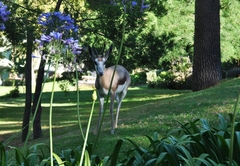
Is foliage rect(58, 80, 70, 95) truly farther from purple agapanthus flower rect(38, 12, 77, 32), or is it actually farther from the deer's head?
purple agapanthus flower rect(38, 12, 77, 32)

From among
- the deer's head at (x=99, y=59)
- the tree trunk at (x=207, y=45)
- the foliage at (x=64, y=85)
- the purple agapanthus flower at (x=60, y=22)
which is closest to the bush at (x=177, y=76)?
the tree trunk at (x=207, y=45)

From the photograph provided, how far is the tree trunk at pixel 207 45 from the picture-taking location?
15297mm

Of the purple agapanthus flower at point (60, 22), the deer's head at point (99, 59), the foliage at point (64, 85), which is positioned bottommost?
the foliage at point (64, 85)

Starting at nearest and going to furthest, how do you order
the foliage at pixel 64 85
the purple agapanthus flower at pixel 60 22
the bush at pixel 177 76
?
the purple agapanthus flower at pixel 60 22
the foliage at pixel 64 85
the bush at pixel 177 76

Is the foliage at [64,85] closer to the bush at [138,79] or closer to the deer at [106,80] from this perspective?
the deer at [106,80]

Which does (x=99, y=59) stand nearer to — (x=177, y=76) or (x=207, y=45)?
(x=207, y=45)

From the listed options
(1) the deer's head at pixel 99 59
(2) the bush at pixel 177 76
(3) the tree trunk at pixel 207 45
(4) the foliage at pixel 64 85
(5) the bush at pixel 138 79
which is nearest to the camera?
(1) the deer's head at pixel 99 59

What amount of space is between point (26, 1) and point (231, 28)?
10975mm

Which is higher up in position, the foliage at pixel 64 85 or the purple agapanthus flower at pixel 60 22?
the purple agapanthus flower at pixel 60 22

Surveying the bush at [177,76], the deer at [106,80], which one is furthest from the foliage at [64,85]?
the bush at [177,76]

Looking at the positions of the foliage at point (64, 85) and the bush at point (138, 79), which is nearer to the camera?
the foliage at point (64, 85)

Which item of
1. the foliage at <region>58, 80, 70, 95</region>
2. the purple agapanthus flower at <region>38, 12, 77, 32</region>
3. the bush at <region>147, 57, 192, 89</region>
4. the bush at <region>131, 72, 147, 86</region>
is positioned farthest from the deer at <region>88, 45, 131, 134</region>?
the bush at <region>131, 72, 147, 86</region>

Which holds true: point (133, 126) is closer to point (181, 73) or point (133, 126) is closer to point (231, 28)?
point (231, 28)

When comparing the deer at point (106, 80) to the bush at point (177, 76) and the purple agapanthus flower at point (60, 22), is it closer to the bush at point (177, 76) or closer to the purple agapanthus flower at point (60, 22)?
the purple agapanthus flower at point (60, 22)
